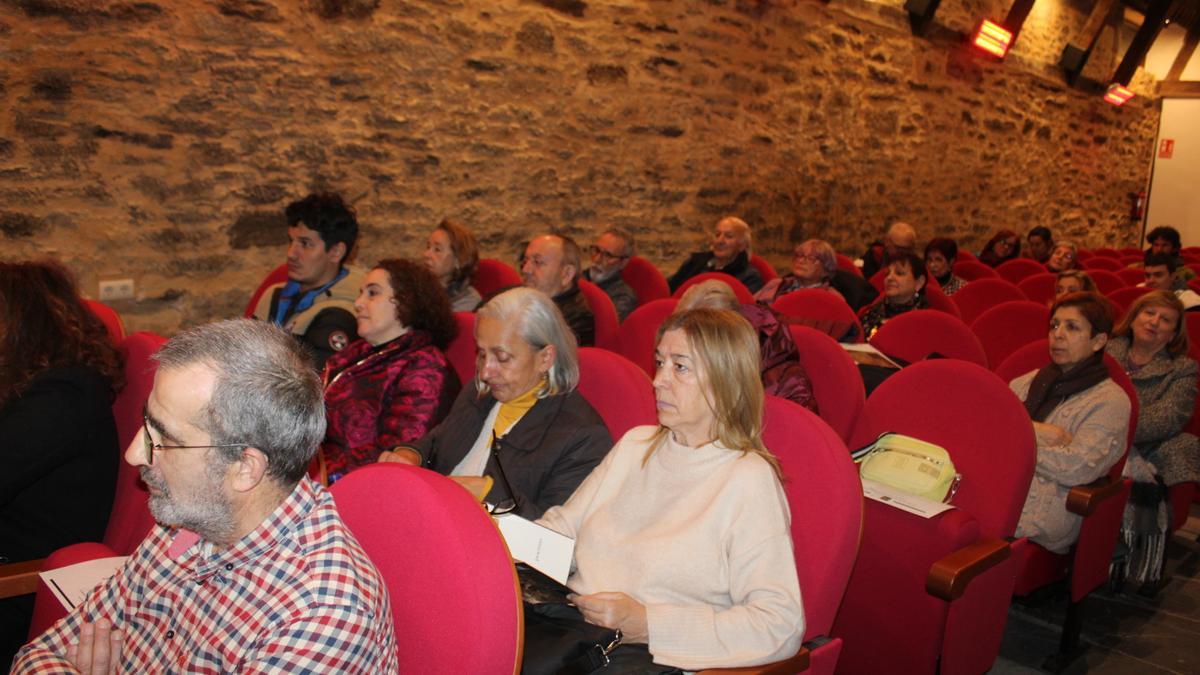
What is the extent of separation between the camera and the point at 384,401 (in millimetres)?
2693

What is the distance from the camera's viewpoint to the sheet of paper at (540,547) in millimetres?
1780

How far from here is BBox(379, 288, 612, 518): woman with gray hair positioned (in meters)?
2.19

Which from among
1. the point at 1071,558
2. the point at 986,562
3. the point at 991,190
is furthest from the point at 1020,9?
the point at 986,562

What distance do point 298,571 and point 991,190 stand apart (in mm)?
11196

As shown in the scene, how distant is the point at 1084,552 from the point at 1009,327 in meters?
1.51

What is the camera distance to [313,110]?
487 cm

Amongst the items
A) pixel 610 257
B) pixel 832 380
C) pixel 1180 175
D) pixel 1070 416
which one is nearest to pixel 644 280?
pixel 610 257

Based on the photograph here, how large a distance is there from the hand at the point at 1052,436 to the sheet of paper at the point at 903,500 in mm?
686

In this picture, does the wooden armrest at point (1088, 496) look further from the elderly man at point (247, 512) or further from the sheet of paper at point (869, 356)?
the elderly man at point (247, 512)

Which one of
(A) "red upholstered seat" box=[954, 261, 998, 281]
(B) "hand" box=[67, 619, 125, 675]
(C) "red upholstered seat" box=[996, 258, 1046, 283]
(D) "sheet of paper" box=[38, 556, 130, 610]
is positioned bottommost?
(D) "sheet of paper" box=[38, 556, 130, 610]

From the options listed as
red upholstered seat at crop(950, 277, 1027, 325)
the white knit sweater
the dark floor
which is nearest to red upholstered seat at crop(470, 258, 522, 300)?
red upholstered seat at crop(950, 277, 1027, 325)

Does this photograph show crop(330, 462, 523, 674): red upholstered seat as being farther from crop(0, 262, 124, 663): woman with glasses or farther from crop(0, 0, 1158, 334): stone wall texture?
crop(0, 0, 1158, 334): stone wall texture

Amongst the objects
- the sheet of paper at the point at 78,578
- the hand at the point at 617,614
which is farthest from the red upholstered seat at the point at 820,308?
the sheet of paper at the point at 78,578

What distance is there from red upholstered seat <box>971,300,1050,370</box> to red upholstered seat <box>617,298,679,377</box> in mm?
1427
